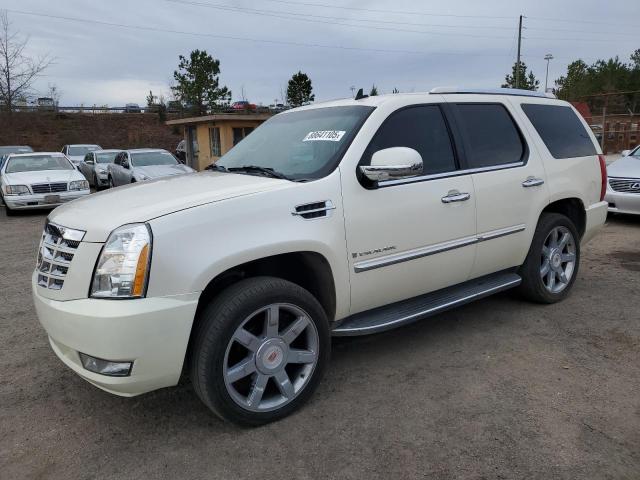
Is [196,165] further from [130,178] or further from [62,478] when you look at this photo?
[62,478]

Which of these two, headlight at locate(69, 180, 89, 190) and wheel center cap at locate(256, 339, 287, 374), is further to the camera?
headlight at locate(69, 180, 89, 190)

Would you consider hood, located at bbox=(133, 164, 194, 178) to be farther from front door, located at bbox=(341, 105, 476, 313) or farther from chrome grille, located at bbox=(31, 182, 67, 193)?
front door, located at bbox=(341, 105, 476, 313)

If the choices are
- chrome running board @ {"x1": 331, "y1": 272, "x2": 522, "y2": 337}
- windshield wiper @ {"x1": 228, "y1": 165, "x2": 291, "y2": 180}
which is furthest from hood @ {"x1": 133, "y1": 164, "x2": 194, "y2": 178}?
chrome running board @ {"x1": 331, "y1": 272, "x2": 522, "y2": 337}

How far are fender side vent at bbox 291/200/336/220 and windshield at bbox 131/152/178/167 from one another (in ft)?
40.5

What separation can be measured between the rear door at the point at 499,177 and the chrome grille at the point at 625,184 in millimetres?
5237

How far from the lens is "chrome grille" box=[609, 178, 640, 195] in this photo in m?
8.51

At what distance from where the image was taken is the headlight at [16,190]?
39.7 ft

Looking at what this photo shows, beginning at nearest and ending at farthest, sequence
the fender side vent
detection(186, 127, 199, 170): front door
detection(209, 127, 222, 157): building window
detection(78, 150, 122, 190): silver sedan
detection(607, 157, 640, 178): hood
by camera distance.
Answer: the fender side vent
detection(607, 157, 640, 178): hood
detection(78, 150, 122, 190): silver sedan
detection(209, 127, 222, 157): building window
detection(186, 127, 199, 170): front door

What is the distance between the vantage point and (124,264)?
2523mm

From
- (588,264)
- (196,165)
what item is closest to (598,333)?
(588,264)

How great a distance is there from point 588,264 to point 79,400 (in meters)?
5.66

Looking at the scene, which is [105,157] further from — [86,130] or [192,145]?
[86,130]

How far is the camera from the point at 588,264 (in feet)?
20.5

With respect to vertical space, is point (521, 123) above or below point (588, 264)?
above
